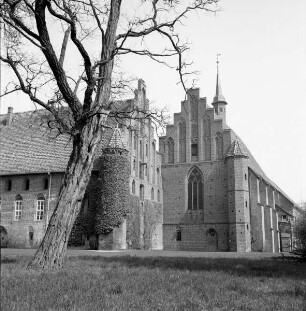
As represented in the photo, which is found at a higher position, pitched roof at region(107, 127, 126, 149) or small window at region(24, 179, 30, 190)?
pitched roof at region(107, 127, 126, 149)

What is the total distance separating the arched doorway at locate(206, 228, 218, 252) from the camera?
128 ft

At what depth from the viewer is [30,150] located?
116 ft

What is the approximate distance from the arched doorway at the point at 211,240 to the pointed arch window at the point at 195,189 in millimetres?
2960

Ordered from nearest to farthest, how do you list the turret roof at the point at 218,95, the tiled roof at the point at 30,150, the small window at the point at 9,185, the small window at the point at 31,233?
1. the small window at the point at 31,233
2. the tiled roof at the point at 30,150
3. the small window at the point at 9,185
4. the turret roof at the point at 218,95

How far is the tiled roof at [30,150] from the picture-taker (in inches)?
1318

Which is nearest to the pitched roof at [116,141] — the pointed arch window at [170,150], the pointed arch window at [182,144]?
the pointed arch window at [170,150]

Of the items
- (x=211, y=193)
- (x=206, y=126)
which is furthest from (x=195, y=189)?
(x=206, y=126)

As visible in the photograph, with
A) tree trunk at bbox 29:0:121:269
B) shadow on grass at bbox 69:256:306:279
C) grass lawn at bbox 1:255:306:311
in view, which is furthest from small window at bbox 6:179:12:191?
grass lawn at bbox 1:255:306:311

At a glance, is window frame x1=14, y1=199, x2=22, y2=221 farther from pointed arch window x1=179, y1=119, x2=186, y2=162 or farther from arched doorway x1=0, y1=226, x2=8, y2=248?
pointed arch window x1=179, y1=119, x2=186, y2=162

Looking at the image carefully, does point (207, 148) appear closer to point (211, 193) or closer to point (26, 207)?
point (211, 193)

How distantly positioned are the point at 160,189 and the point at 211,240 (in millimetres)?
7286

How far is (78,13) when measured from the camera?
11.5 meters

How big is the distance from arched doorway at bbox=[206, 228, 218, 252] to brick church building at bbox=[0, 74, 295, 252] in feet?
0.32

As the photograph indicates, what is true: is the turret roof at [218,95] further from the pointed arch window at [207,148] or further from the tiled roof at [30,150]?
the tiled roof at [30,150]
